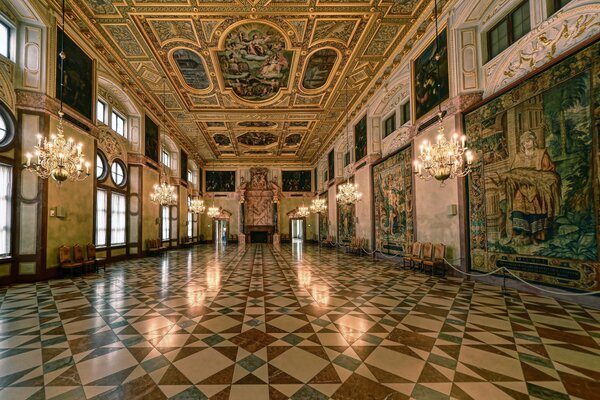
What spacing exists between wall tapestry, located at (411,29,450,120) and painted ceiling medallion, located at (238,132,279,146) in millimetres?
11499

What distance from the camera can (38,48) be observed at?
7.38 meters

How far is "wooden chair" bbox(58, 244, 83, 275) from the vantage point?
25.9 ft

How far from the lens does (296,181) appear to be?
25750mm

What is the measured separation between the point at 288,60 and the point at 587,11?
329 inches

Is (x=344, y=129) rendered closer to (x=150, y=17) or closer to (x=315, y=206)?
(x=315, y=206)

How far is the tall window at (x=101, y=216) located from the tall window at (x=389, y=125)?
40.1 ft

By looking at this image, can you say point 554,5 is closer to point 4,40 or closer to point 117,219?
point 4,40

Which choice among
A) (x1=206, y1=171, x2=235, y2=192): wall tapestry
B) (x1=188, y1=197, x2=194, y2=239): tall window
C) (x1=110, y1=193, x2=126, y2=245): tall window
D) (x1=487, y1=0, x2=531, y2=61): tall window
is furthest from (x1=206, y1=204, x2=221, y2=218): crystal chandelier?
(x1=487, y1=0, x2=531, y2=61): tall window

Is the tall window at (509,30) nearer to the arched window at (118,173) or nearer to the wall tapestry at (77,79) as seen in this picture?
the wall tapestry at (77,79)

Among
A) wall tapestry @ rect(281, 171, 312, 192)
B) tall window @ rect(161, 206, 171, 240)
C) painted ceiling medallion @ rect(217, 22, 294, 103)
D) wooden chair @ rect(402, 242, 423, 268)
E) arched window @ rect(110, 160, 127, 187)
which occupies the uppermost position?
painted ceiling medallion @ rect(217, 22, 294, 103)

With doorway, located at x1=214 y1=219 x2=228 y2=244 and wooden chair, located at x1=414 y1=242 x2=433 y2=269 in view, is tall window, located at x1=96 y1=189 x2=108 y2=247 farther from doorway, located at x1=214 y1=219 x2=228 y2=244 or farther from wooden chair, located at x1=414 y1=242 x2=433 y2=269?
doorway, located at x1=214 y1=219 x2=228 y2=244

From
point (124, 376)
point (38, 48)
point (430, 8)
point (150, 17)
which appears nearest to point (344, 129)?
point (430, 8)

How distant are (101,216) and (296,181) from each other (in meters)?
16.9

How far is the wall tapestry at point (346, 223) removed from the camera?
1574 centimetres
